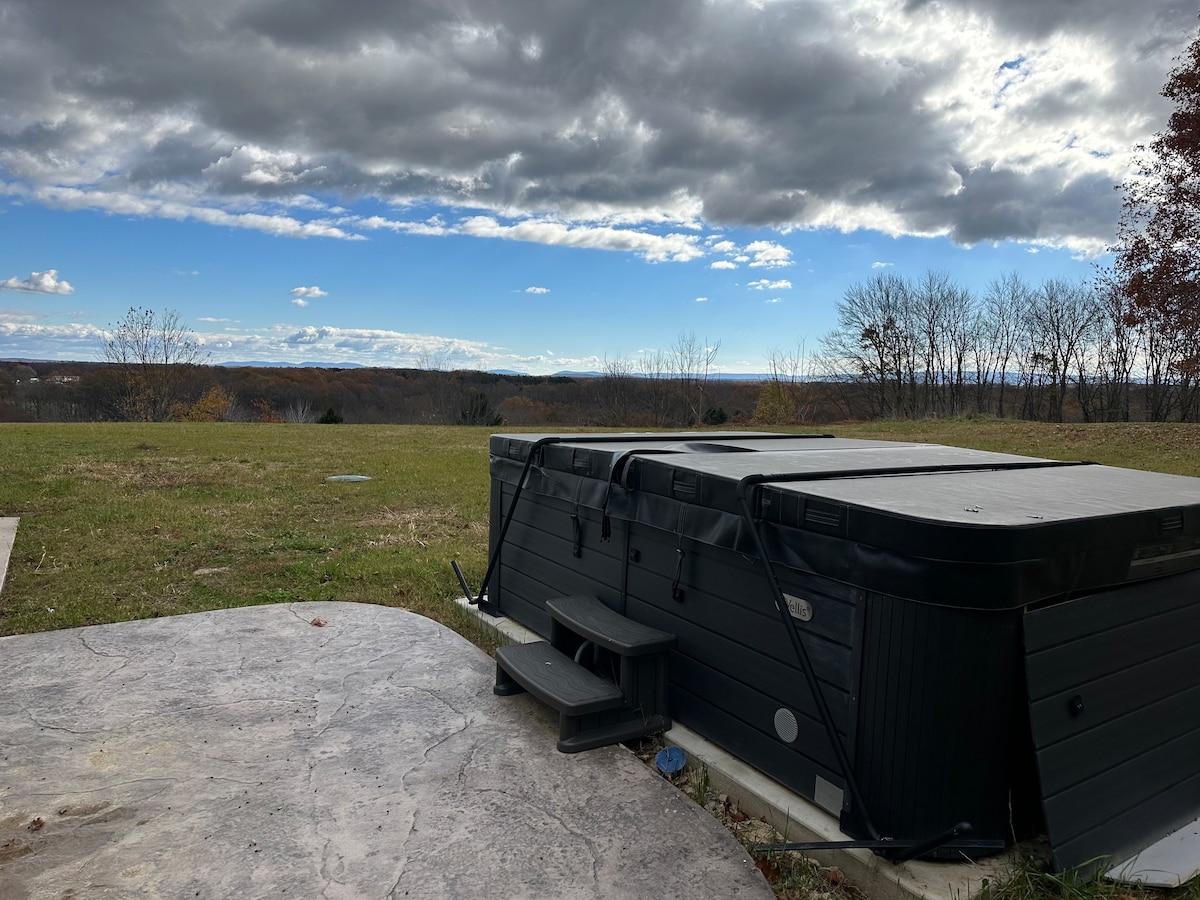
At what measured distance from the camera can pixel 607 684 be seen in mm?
2525

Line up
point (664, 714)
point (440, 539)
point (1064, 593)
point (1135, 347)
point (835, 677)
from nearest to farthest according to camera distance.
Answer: point (1064, 593), point (835, 677), point (664, 714), point (440, 539), point (1135, 347)

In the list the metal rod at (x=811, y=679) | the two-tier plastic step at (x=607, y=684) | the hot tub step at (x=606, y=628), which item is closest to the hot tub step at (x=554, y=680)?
the two-tier plastic step at (x=607, y=684)

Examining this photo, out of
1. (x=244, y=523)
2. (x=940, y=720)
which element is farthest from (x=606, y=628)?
(x=244, y=523)

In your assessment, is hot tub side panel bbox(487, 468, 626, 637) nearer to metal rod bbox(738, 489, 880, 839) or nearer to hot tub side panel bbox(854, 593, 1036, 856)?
metal rod bbox(738, 489, 880, 839)

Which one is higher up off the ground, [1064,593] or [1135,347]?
[1135,347]

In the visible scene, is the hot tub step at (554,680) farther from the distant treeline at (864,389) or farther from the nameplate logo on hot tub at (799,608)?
the distant treeline at (864,389)

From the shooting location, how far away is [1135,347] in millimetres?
25781

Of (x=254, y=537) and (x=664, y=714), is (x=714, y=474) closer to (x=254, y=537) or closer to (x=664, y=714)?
(x=664, y=714)

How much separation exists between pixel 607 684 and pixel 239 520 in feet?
16.7

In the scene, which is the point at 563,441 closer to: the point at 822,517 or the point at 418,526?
the point at 822,517

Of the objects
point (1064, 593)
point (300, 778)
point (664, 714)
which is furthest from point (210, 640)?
point (1064, 593)

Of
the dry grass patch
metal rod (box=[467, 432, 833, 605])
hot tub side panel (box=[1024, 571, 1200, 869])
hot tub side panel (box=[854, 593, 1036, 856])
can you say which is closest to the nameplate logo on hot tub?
hot tub side panel (box=[854, 593, 1036, 856])

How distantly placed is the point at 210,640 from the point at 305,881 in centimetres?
200

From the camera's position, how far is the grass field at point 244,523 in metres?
4.20
